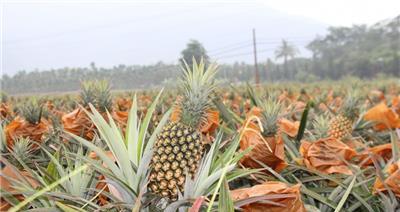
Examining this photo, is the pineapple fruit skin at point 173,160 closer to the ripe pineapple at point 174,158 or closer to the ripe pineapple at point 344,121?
the ripe pineapple at point 174,158

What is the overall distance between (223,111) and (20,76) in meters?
2.10

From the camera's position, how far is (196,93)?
0.91 m

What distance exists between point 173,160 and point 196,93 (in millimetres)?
187

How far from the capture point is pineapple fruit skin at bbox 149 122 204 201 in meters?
0.77

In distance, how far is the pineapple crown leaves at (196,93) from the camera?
2.94 feet

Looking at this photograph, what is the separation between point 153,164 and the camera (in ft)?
2.59

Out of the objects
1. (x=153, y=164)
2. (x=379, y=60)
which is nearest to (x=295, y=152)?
(x=153, y=164)

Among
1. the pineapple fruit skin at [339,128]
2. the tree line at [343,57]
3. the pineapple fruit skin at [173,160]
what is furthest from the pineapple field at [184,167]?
the tree line at [343,57]

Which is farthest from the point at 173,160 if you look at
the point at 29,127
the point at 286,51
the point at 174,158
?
the point at 286,51

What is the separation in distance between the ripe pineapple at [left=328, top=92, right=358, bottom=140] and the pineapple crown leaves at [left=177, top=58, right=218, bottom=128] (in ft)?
2.53

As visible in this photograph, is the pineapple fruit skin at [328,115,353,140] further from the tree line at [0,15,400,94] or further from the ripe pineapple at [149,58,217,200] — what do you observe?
the tree line at [0,15,400,94]

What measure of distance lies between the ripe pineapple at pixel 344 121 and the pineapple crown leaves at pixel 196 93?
770 mm

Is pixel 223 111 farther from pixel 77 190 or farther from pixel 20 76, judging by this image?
pixel 20 76

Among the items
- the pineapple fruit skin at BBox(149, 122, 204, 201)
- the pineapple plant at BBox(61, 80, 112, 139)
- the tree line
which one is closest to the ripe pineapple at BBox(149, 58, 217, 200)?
the pineapple fruit skin at BBox(149, 122, 204, 201)
